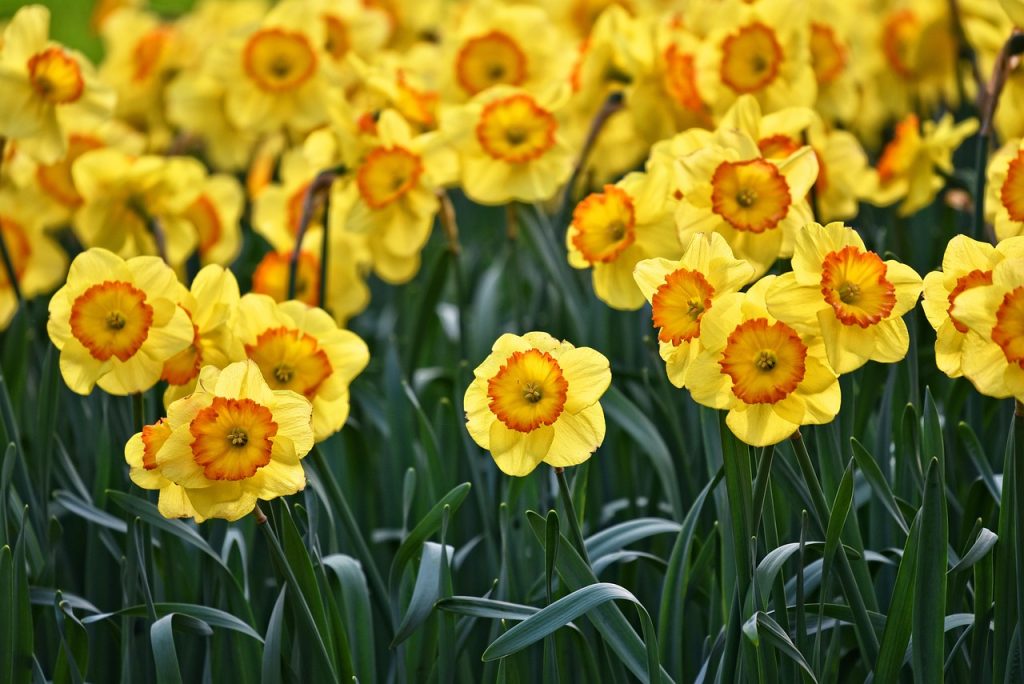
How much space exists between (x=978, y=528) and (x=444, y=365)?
145 cm

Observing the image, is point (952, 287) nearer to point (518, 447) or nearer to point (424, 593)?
point (518, 447)

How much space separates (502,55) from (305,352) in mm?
1427

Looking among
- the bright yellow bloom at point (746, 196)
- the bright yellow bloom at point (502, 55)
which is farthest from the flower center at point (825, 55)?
the bright yellow bloom at point (746, 196)

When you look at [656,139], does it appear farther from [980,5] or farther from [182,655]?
[182,655]

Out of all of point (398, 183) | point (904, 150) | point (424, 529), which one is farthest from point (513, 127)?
point (424, 529)

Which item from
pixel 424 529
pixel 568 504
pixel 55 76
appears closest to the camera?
pixel 568 504

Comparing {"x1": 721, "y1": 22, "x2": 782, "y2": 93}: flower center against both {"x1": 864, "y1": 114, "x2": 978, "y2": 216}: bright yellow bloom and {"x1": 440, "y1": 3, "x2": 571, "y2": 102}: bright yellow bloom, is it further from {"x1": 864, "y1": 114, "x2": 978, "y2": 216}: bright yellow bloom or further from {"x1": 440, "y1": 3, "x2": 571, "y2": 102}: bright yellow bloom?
{"x1": 440, "y1": 3, "x2": 571, "y2": 102}: bright yellow bloom

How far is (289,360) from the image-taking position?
1606mm

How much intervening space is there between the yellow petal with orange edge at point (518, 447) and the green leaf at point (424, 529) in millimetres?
208

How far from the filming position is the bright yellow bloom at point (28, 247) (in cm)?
266

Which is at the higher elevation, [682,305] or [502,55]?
[502,55]

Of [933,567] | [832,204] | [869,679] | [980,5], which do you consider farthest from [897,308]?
[980,5]

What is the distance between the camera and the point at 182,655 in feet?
5.80

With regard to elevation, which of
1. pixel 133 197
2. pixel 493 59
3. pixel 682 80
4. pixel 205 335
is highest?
pixel 493 59
